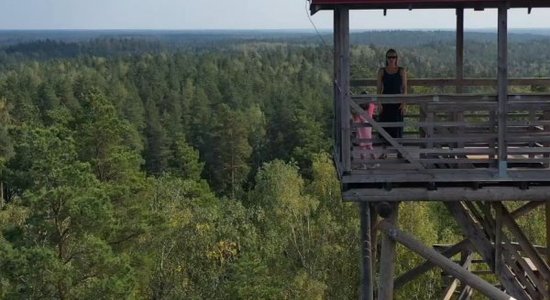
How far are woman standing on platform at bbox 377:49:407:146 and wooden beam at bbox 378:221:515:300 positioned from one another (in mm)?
1236

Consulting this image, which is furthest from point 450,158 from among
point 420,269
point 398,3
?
point 420,269

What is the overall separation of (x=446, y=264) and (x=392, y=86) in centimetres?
237

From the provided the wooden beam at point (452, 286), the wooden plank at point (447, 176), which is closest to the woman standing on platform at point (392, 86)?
the wooden plank at point (447, 176)

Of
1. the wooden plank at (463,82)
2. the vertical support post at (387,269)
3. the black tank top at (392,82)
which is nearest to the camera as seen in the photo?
the vertical support post at (387,269)

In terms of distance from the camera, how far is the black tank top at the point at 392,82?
32.0 feet

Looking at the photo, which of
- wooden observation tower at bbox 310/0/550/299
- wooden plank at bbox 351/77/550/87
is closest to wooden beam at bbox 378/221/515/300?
wooden observation tower at bbox 310/0/550/299

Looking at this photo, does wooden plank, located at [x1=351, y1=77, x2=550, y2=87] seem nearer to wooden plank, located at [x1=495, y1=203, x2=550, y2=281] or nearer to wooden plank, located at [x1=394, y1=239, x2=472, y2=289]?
wooden plank, located at [x1=495, y1=203, x2=550, y2=281]

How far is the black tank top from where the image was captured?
975 cm

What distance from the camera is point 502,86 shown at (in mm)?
8508

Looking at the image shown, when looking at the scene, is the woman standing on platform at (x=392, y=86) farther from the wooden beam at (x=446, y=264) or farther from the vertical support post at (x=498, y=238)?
the vertical support post at (x=498, y=238)

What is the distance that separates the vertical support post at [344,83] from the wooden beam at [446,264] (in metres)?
1.06

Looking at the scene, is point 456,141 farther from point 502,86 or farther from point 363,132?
point 363,132

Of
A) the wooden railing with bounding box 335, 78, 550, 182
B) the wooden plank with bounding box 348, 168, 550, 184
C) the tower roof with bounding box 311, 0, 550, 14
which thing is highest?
the tower roof with bounding box 311, 0, 550, 14

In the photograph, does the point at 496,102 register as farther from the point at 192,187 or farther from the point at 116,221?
the point at 192,187
